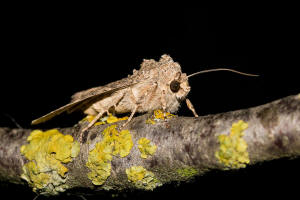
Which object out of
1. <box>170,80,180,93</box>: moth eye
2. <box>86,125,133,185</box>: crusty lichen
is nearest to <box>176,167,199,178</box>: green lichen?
<box>86,125,133,185</box>: crusty lichen

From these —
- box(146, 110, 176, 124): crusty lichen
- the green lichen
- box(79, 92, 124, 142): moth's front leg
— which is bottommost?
the green lichen

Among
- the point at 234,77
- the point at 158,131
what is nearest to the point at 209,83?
the point at 234,77

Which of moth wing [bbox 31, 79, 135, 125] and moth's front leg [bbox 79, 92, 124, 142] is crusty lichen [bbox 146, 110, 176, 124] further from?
moth's front leg [bbox 79, 92, 124, 142]

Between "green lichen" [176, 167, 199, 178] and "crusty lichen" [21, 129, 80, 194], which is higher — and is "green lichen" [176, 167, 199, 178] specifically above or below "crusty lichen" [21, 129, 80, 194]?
below

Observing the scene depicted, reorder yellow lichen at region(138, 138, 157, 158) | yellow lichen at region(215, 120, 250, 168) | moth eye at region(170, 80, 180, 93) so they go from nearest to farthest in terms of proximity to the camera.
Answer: yellow lichen at region(215, 120, 250, 168) < yellow lichen at region(138, 138, 157, 158) < moth eye at region(170, 80, 180, 93)

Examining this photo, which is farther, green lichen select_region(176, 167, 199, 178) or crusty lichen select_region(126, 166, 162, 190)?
crusty lichen select_region(126, 166, 162, 190)

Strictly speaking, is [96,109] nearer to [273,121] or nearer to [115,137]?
[115,137]

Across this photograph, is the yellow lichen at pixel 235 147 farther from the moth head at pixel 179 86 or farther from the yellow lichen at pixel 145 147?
the moth head at pixel 179 86
